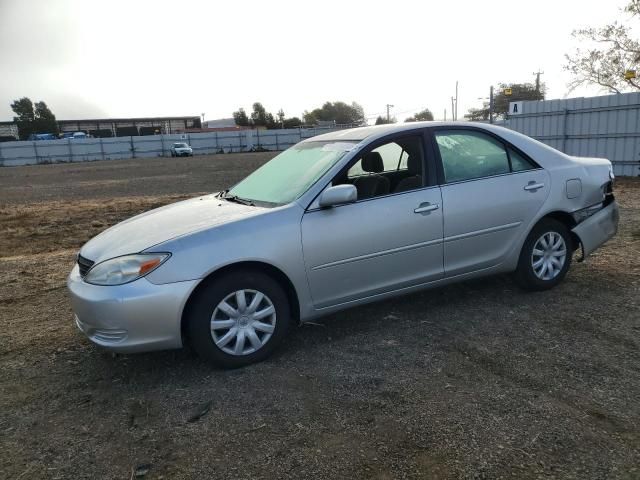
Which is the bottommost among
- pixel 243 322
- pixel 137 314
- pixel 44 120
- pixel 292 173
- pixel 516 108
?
pixel 243 322

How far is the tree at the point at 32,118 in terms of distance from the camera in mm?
87500

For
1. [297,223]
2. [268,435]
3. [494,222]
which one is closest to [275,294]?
[297,223]

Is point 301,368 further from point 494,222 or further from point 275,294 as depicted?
point 494,222

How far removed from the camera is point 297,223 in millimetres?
3750

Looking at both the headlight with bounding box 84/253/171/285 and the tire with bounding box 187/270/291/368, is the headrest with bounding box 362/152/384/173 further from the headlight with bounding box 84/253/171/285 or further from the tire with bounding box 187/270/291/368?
the headlight with bounding box 84/253/171/285

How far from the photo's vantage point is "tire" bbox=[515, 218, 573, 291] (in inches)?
187

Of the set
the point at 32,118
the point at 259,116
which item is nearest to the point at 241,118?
the point at 259,116

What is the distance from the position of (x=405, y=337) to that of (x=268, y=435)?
1549 millimetres

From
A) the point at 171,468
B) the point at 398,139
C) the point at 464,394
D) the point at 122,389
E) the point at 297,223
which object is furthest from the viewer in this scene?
the point at 398,139

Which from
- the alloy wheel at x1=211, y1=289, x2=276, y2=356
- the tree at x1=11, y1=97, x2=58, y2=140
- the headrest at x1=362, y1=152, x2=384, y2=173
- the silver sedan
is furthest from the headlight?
the tree at x1=11, y1=97, x2=58, y2=140

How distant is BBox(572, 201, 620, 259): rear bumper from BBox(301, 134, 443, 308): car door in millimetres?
1595

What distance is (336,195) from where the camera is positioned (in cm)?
378

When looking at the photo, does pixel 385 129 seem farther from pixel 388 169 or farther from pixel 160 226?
pixel 160 226

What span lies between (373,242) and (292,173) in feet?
3.20
